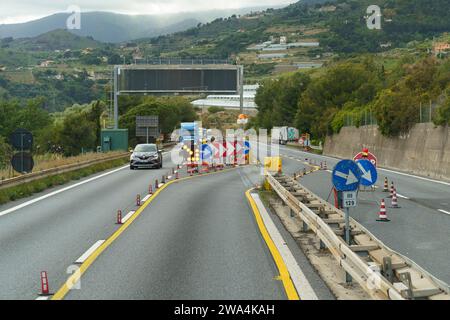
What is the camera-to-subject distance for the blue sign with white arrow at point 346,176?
1171 centimetres

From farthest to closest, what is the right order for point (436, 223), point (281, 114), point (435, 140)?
1. point (281, 114)
2. point (435, 140)
3. point (436, 223)

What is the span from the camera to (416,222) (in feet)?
54.5

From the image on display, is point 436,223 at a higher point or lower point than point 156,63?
lower

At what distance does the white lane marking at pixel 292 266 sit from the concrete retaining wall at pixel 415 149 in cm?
2143

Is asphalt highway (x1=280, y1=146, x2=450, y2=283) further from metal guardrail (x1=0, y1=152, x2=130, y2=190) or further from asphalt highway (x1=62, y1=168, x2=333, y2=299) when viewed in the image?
metal guardrail (x1=0, y1=152, x2=130, y2=190)

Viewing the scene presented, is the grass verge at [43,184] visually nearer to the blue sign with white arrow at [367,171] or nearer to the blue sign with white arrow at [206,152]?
the blue sign with white arrow at [206,152]

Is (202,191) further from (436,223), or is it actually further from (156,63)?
(156,63)

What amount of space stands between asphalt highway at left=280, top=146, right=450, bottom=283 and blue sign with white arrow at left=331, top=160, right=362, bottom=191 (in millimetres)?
1564

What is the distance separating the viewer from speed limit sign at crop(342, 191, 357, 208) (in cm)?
1176

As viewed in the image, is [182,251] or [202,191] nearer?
[182,251]

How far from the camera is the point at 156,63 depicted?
257 feet

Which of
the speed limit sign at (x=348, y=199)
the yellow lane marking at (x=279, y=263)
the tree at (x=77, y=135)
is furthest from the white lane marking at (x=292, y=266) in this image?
the tree at (x=77, y=135)
